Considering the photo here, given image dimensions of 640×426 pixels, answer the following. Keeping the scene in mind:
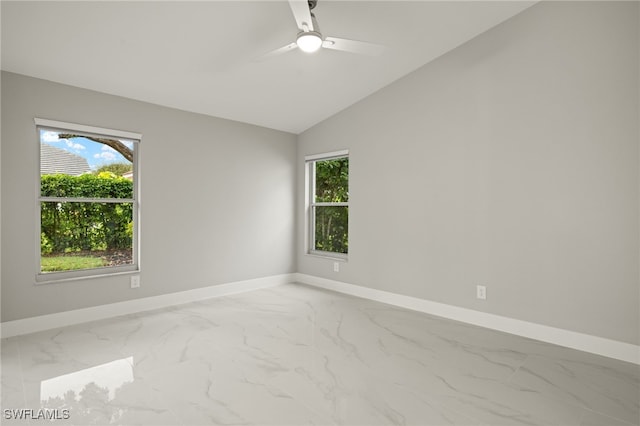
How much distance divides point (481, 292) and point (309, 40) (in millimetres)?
2756

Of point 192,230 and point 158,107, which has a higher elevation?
point 158,107

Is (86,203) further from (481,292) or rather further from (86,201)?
(481,292)

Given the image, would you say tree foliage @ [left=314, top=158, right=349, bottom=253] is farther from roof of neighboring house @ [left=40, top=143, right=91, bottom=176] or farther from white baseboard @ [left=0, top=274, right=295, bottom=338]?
roof of neighboring house @ [left=40, top=143, right=91, bottom=176]

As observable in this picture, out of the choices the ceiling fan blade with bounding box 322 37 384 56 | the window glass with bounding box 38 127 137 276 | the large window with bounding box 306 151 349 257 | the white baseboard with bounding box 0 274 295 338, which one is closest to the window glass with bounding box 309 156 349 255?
the large window with bounding box 306 151 349 257

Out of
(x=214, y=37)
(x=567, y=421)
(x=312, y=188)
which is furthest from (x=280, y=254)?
(x=567, y=421)

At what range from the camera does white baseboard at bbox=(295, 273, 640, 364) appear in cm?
261

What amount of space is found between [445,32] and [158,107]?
10.2 ft

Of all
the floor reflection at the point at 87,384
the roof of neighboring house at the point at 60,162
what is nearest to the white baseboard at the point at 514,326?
the floor reflection at the point at 87,384

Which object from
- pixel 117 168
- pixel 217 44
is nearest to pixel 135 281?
pixel 117 168

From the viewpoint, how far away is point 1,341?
2.84m

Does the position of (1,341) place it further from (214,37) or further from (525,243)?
(525,243)

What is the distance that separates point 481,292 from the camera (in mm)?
3320

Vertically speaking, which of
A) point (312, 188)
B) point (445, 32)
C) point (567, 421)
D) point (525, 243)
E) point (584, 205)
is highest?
point (445, 32)

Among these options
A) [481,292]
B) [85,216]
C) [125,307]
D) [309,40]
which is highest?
[309,40]
